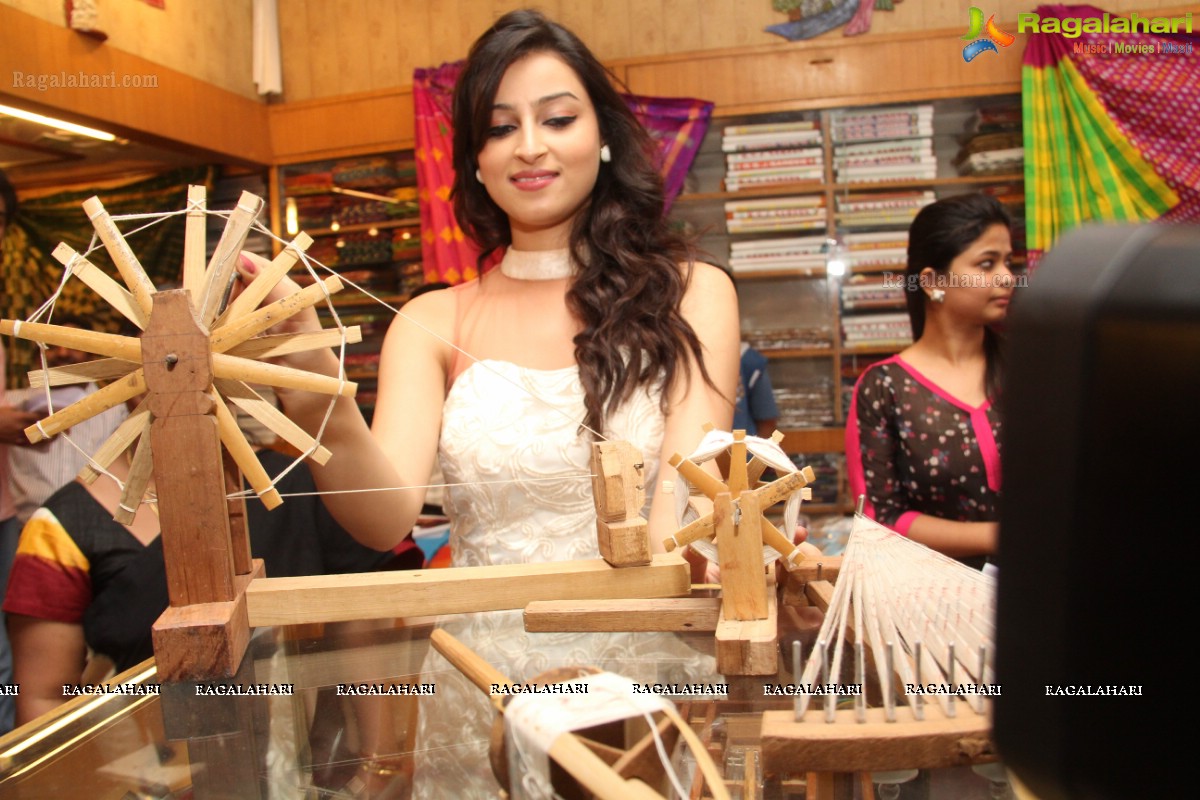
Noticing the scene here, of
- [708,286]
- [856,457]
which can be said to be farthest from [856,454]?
[708,286]

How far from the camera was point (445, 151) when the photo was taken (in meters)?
3.89

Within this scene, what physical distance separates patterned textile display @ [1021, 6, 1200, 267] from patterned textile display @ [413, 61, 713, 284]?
127 centimetres

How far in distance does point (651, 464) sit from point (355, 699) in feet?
2.05

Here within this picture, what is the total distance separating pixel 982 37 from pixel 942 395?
7.48 ft

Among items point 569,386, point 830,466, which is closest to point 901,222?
point 830,466

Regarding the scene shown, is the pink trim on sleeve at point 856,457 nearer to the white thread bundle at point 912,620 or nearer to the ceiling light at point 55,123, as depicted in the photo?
the white thread bundle at point 912,620

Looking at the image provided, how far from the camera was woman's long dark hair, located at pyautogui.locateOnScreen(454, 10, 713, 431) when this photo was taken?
56.3 inches

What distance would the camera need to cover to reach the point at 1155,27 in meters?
3.45

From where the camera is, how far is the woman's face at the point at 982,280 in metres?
1.93

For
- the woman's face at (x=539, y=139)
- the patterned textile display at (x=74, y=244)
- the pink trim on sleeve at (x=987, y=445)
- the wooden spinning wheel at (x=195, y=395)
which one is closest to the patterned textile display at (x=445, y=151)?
the patterned textile display at (x=74, y=244)

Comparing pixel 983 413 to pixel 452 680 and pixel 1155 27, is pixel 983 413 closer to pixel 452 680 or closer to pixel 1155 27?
pixel 452 680

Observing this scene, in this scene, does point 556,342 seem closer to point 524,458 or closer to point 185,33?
point 524,458

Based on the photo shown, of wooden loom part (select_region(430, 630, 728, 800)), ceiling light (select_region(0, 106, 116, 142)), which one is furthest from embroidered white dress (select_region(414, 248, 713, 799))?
ceiling light (select_region(0, 106, 116, 142))

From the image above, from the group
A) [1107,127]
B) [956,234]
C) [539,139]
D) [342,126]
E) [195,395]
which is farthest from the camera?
[342,126]
